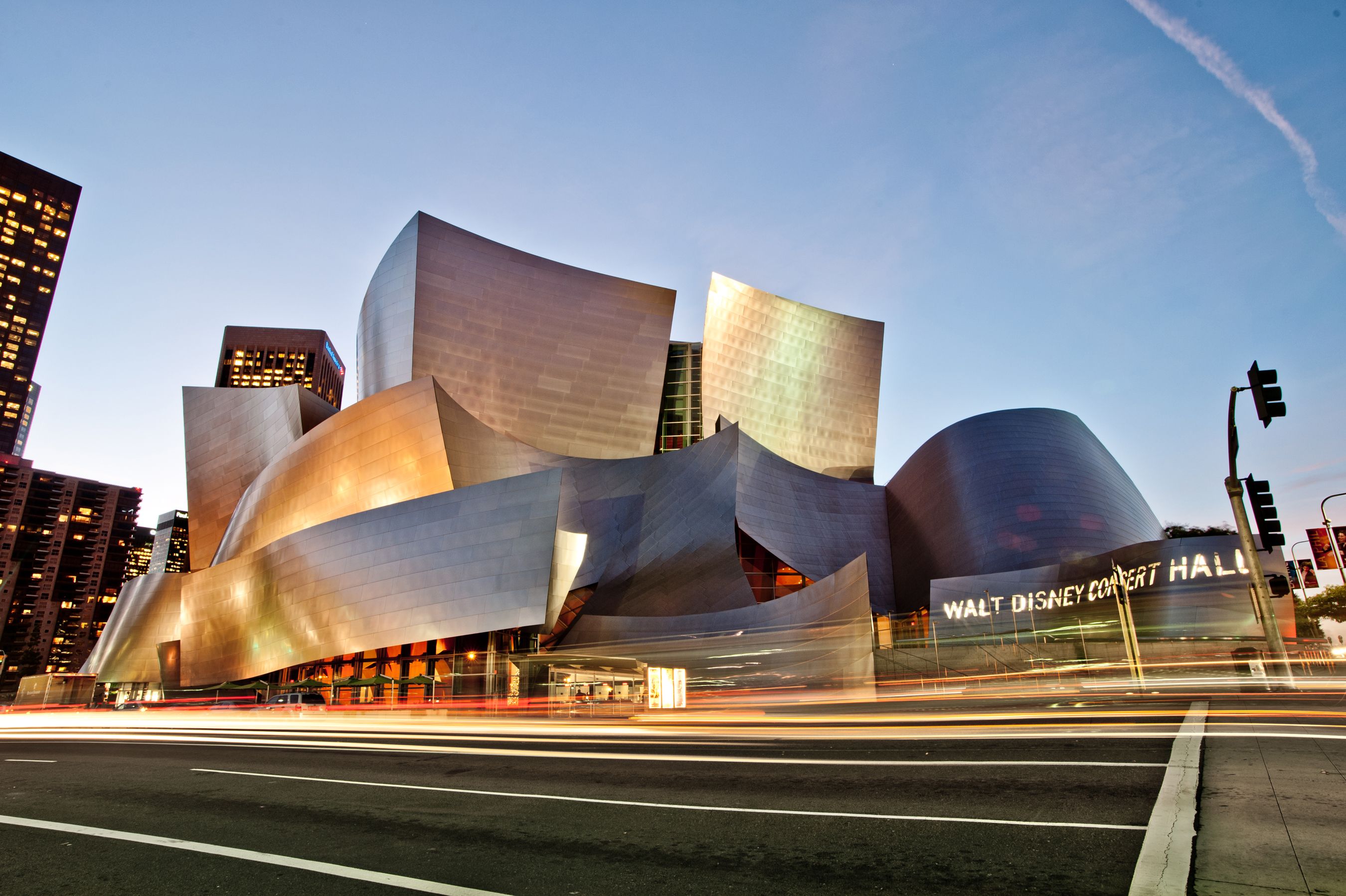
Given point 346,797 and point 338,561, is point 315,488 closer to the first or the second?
point 338,561

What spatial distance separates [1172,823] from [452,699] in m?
18.4

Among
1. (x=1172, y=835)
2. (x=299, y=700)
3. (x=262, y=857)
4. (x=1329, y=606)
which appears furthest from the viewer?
(x=1329, y=606)

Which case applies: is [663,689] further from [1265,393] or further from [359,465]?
[359,465]

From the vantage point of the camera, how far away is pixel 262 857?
13.7 ft

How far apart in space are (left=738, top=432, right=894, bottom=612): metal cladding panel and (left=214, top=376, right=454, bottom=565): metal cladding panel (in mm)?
14190

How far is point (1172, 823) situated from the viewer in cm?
399

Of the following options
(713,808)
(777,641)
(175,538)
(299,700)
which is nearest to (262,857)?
(713,808)

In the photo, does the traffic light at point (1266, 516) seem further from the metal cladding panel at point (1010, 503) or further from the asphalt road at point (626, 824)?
the metal cladding panel at point (1010, 503)

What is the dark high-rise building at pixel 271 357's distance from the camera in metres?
170

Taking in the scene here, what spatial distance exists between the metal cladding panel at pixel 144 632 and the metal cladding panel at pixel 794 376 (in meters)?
28.6

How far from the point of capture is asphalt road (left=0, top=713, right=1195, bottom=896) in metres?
3.50

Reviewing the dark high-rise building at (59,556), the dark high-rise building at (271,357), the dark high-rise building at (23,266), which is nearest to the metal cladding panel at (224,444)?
the dark high-rise building at (59,556)

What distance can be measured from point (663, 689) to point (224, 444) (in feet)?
111

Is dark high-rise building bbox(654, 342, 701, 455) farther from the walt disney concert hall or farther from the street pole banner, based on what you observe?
the street pole banner
